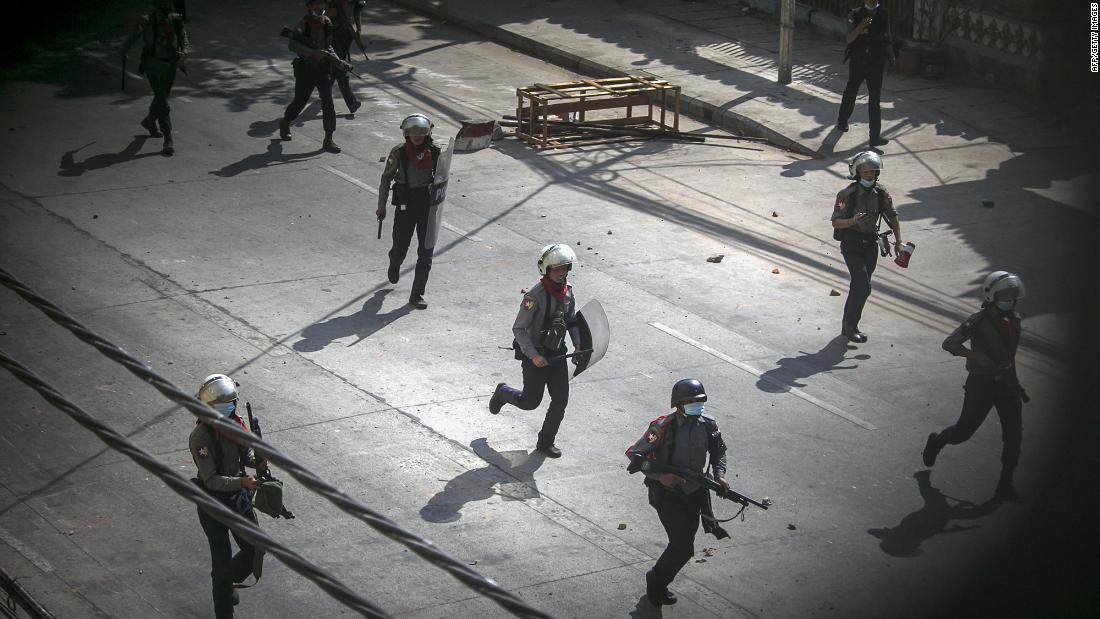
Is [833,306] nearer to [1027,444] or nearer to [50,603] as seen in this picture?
[1027,444]

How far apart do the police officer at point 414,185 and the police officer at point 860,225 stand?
413 cm

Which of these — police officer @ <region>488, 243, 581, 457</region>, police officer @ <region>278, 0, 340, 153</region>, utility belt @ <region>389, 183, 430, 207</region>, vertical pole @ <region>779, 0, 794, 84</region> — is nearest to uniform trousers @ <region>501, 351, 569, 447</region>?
police officer @ <region>488, 243, 581, 457</region>

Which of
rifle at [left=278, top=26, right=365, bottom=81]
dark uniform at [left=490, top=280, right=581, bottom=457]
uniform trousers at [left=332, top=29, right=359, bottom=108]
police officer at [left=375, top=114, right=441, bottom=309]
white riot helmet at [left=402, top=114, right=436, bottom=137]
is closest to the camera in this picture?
dark uniform at [left=490, top=280, right=581, bottom=457]

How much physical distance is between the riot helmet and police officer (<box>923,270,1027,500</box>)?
9.03 feet

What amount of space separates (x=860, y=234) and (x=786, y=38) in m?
9.67

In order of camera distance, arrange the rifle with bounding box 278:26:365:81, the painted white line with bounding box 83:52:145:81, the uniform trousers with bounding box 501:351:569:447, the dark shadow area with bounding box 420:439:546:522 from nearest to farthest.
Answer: the dark shadow area with bounding box 420:439:546:522
the uniform trousers with bounding box 501:351:569:447
the rifle with bounding box 278:26:365:81
the painted white line with bounding box 83:52:145:81

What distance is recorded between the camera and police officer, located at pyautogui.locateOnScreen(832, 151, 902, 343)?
44.2 feet

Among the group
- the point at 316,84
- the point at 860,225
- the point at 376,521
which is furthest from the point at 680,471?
the point at 316,84

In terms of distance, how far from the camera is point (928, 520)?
10.4m

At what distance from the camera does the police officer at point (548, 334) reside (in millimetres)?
10742

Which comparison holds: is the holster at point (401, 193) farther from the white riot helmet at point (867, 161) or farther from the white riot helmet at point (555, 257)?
the white riot helmet at point (867, 161)

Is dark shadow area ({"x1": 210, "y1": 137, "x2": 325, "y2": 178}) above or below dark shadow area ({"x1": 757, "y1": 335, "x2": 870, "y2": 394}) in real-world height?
below

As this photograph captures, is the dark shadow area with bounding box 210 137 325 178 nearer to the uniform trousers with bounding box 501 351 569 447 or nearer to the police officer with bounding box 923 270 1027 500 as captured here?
the uniform trousers with bounding box 501 351 569 447

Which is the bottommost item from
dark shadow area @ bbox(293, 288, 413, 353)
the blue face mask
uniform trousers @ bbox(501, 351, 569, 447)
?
dark shadow area @ bbox(293, 288, 413, 353)
